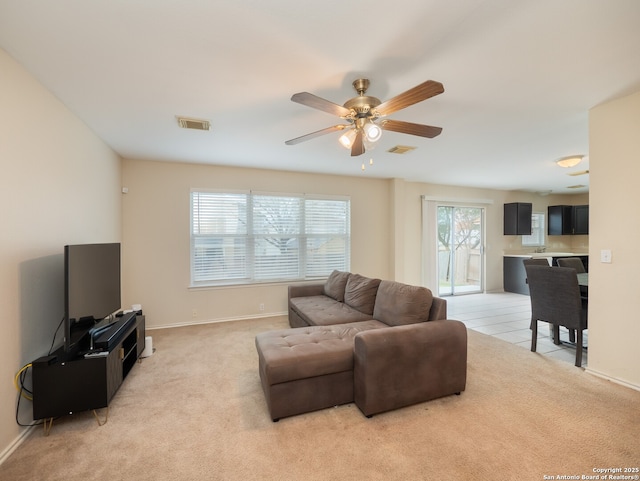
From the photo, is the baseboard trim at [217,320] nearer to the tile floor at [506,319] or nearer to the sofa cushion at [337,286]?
the sofa cushion at [337,286]

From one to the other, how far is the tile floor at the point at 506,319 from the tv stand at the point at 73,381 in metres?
4.27

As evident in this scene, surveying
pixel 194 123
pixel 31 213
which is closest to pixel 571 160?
pixel 194 123

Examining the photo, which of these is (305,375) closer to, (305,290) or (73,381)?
(73,381)

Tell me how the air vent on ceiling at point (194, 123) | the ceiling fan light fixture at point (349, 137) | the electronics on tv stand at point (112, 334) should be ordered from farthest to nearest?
the air vent on ceiling at point (194, 123)
the ceiling fan light fixture at point (349, 137)
the electronics on tv stand at point (112, 334)

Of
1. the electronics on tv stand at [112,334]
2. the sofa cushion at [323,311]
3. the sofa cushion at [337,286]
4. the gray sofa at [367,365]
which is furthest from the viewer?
the sofa cushion at [337,286]

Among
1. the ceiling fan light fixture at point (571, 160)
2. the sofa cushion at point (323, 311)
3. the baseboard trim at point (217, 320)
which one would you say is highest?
the ceiling fan light fixture at point (571, 160)

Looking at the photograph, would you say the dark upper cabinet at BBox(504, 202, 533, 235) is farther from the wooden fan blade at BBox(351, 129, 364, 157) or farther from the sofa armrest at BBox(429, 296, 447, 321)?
the wooden fan blade at BBox(351, 129, 364, 157)

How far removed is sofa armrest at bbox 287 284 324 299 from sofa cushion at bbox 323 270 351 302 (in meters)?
0.13

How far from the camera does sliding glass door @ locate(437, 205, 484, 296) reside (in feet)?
21.5

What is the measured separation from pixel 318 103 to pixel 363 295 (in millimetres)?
2283

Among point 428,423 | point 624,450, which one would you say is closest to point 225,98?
point 428,423

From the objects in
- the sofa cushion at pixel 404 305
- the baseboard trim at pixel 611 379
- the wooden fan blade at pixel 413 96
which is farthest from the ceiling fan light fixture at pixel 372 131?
the baseboard trim at pixel 611 379

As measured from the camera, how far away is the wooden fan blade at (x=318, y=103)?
169 centimetres

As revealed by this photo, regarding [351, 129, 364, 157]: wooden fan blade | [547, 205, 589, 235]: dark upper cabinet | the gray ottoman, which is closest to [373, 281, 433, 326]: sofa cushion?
the gray ottoman
